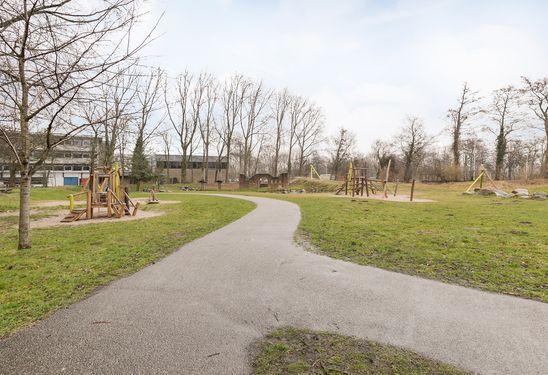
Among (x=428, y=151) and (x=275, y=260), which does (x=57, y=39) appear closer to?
(x=275, y=260)

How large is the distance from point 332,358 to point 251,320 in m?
1.05

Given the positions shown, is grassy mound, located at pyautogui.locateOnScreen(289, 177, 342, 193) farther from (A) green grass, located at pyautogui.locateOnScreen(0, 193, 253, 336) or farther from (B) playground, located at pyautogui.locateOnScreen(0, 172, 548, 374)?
(A) green grass, located at pyautogui.locateOnScreen(0, 193, 253, 336)

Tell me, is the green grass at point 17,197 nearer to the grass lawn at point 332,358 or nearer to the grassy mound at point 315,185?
the grass lawn at point 332,358

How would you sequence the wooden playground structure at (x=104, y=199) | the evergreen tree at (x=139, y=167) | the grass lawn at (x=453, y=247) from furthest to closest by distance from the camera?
the evergreen tree at (x=139, y=167) → the wooden playground structure at (x=104, y=199) → the grass lawn at (x=453, y=247)

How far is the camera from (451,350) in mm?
2705

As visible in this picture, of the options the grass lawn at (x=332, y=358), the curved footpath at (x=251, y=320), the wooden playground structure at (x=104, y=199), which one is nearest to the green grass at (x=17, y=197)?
the wooden playground structure at (x=104, y=199)

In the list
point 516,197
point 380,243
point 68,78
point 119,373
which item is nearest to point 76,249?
point 68,78

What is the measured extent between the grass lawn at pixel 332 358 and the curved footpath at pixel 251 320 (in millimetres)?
143

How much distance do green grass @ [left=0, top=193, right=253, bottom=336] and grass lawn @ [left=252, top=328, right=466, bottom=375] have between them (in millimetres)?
2716

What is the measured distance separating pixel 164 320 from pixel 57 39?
4.80 metres

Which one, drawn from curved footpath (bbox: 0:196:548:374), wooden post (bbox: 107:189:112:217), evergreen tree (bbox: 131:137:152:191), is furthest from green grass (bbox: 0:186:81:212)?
curved footpath (bbox: 0:196:548:374)

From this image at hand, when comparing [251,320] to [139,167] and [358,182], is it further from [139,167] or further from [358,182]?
[139,167]

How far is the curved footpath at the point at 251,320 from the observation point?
8.39 ft

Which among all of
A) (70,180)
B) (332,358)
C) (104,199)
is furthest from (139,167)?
(332,358)
